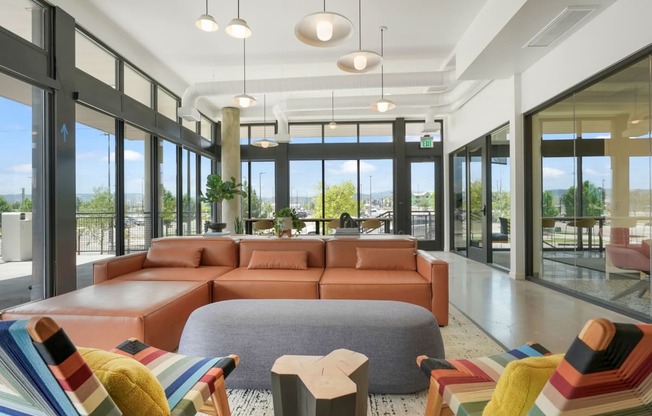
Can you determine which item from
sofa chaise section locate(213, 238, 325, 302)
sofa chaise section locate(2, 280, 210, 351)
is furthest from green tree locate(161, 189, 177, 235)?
sofa chaise section locate(2, 280, 210, 351)

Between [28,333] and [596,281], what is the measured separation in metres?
5.27

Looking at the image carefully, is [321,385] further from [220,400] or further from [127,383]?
[127,383]

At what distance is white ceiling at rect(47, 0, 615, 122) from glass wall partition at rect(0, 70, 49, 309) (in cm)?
140

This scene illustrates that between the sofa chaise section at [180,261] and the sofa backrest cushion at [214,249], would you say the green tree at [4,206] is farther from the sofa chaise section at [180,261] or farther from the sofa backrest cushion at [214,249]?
the sofa backrest cushion at [214,249]

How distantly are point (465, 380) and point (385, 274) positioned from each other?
2.22 metres

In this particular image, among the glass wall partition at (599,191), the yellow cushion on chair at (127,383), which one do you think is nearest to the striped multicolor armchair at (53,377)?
the yellow cushion on chair at (127,383)

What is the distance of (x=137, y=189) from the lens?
630 cm

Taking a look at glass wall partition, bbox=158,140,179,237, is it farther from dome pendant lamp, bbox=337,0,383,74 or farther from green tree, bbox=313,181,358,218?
dome pendant lamp, bbox=337,0,383,74

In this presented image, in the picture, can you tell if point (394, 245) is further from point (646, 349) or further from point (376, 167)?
point (376, 167)

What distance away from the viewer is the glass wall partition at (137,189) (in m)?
5.98

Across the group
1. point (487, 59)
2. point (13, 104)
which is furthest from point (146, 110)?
point (487, 59)

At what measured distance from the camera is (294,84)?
267 inches

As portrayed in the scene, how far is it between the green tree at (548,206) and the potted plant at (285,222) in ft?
11.8

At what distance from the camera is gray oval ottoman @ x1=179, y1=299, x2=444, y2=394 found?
2129mm
